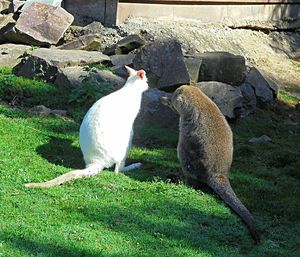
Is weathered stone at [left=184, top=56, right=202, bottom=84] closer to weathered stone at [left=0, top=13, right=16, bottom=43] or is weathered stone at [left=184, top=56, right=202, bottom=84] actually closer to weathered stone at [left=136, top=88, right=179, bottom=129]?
weathered stone at [left=136, top=88, right=179, bottom=129]

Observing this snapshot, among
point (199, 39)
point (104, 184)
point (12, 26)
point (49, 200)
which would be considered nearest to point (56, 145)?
point (104, 184)

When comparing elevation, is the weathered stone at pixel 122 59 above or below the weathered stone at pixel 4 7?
below

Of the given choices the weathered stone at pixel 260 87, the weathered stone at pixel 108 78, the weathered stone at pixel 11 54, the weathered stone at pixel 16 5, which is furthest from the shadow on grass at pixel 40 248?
the weathered stone at pixel 16 5

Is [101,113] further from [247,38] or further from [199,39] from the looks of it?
[247,38]

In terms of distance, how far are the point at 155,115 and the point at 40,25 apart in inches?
130

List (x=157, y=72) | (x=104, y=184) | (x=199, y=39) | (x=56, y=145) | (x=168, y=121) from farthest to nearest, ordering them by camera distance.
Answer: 1. (x=199, y=39)
2. (x=157, y=72)
3. (x=168, y=121)
4. (x=56, y=145)
5. (x=104, y=184)

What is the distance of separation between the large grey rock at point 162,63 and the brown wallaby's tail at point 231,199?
3659 mm

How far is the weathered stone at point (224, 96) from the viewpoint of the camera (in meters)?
11.5

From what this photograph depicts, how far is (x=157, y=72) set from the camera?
11.5 metres

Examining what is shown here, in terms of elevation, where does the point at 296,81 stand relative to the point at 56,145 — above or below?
below

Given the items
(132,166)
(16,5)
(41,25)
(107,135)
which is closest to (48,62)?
(41,25)

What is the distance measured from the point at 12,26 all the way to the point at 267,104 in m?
4.84

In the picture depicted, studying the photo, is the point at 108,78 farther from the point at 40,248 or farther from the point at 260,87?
the point at 40,248

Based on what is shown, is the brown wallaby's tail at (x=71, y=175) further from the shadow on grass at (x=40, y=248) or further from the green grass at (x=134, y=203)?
the shadow on grass at (x=40, y=248)
